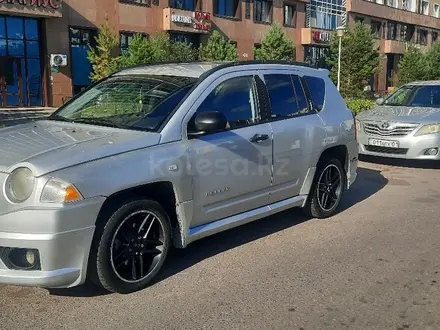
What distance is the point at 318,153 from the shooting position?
535 centimetres

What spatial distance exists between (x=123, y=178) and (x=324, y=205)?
9.80 ft

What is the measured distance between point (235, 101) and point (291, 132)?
76cm

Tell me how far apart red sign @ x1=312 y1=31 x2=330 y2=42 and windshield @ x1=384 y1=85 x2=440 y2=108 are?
29036 millimetres

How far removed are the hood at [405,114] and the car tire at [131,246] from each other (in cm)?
650

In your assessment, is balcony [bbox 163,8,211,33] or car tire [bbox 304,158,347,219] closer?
car tire [bbox 304,158,347,219]

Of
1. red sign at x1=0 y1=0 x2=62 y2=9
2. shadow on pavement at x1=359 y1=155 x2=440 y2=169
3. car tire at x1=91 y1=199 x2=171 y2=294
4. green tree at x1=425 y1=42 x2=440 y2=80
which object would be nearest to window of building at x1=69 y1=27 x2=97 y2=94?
red sign at x1=0 y1=0 x2=62 y2=9

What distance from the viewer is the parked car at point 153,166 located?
3191 millimetres

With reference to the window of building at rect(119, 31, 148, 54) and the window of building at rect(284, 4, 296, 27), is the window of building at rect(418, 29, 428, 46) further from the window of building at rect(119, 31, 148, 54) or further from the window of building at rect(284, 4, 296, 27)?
the window of building at rect(119, 31, 148, 54)

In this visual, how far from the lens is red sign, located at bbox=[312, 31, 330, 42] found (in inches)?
1522

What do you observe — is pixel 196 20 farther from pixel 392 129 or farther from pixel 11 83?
pixel 392 129

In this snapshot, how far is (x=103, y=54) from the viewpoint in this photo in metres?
22.9

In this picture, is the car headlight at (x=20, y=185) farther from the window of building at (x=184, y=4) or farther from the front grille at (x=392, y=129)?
the window of building at (x=184, y=4)

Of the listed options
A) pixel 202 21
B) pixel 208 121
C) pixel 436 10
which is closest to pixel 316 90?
pixel 208 121

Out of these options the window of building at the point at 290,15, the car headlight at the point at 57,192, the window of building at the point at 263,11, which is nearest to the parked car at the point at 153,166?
the car headlight at the point at 57,192
